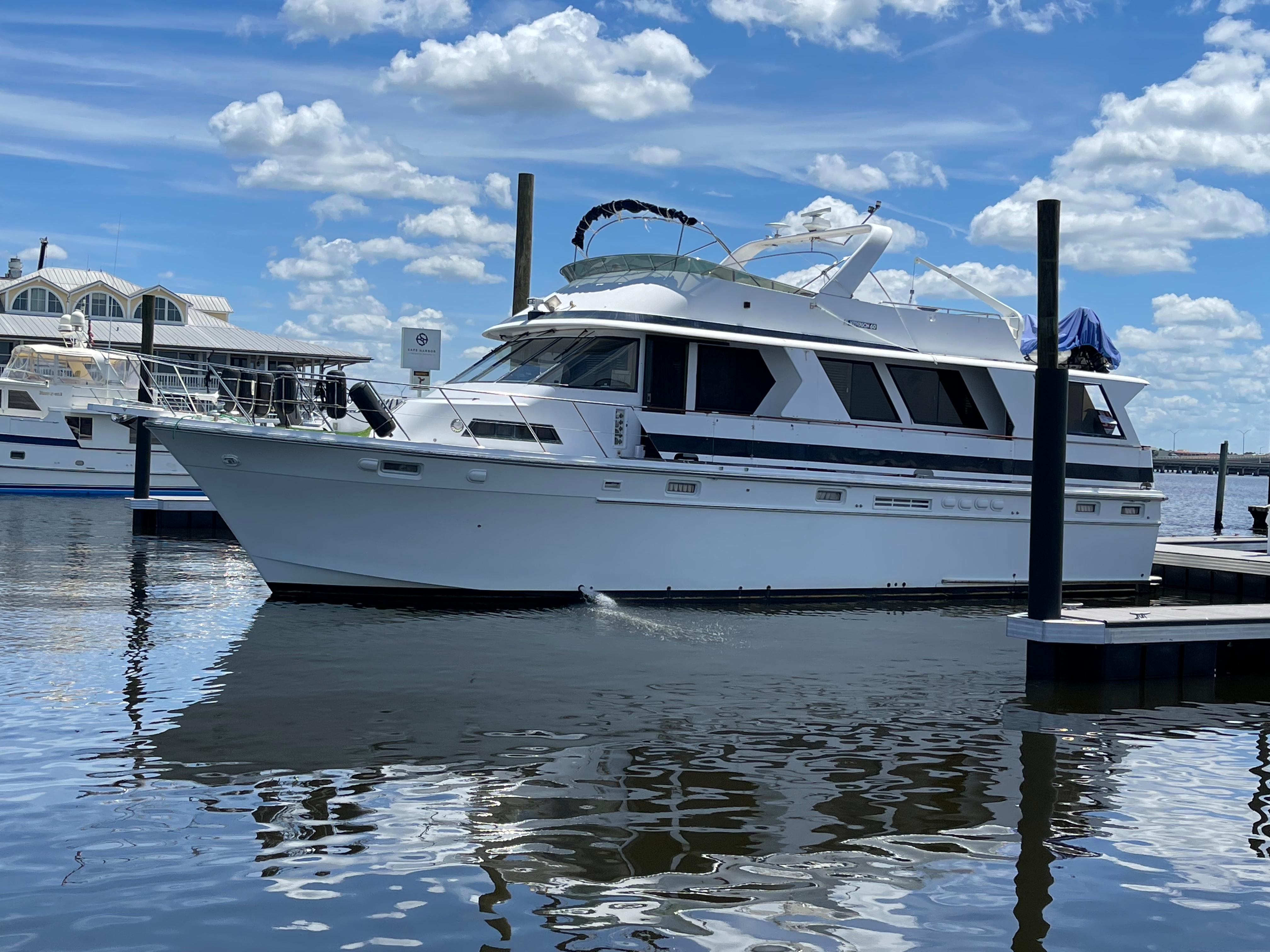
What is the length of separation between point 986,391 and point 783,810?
32.9 feet

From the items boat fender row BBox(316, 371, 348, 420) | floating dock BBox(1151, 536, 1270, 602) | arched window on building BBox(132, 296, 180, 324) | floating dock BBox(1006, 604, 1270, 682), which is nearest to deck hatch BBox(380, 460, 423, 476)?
boat fender row BBox(316, 371, 348, 420)

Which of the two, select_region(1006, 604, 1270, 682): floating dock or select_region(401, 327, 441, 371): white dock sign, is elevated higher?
select_region(401, 327, 441, 371): white dock sign

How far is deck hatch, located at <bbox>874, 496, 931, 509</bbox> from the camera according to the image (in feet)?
45.4

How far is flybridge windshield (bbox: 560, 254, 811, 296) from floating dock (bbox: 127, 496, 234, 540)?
1007cm

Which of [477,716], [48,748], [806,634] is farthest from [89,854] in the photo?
[806,634]

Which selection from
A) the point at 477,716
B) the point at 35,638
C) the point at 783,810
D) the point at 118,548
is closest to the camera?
the point at 783,810

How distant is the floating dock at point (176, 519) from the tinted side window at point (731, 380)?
11269mm

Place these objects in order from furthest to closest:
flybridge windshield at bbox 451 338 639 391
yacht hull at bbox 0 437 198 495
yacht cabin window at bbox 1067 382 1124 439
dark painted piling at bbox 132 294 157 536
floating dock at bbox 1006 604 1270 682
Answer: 1. yacht hull at bbox 0 437 198 495
2. dark painted piling at bbox 132 294 157 536
3. yacht cabin window at bbox 1067 382 1124 439
4. flybridge windshield at bbox 451 338 639 391
5. floating dock at bbox 1006 604 1270 682

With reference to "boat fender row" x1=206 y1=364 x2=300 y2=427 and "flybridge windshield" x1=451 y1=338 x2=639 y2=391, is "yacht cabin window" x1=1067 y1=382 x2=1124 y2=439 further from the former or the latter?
"boat fender row" x1=206 y1=364 x2=300 y2=427

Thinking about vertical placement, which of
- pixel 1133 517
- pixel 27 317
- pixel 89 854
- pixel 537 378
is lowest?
pixel 89 854

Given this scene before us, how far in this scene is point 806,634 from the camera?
39.3 feet

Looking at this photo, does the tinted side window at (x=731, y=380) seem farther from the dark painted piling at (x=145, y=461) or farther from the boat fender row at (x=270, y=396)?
the dark painted piling at (x=145, y=461)

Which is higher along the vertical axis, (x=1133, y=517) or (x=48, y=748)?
(x=1133, y=517)

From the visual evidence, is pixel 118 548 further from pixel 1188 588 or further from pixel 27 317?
pixel 27 317
